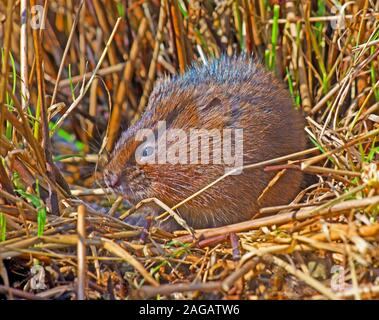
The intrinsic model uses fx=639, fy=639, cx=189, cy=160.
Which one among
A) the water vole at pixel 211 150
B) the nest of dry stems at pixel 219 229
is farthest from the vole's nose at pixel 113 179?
the nest of dry stems at pixel 219 229

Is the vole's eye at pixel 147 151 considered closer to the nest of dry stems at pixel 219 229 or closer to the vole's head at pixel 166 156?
the vole's head at pixel 166 156

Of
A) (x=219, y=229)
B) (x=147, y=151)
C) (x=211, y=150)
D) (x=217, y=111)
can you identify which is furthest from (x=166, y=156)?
(x=219, y=229)

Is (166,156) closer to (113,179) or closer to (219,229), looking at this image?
(113,179)

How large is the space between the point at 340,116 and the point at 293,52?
486mm

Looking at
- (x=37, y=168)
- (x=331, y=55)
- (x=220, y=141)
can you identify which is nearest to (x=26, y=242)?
(x=37, y=168)

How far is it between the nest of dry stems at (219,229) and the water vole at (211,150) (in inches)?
5.2

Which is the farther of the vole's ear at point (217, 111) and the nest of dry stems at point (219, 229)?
the vole's ear at point (217, 111)

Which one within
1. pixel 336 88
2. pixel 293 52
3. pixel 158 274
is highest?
pixel 293 52

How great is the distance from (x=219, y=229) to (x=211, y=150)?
0.49 meters

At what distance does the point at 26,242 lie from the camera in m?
2.45

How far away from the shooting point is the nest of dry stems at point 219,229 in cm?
238

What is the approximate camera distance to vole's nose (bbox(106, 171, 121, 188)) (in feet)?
10.2

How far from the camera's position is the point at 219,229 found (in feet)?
8.94

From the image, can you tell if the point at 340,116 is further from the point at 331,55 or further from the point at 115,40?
the point at 115,40
